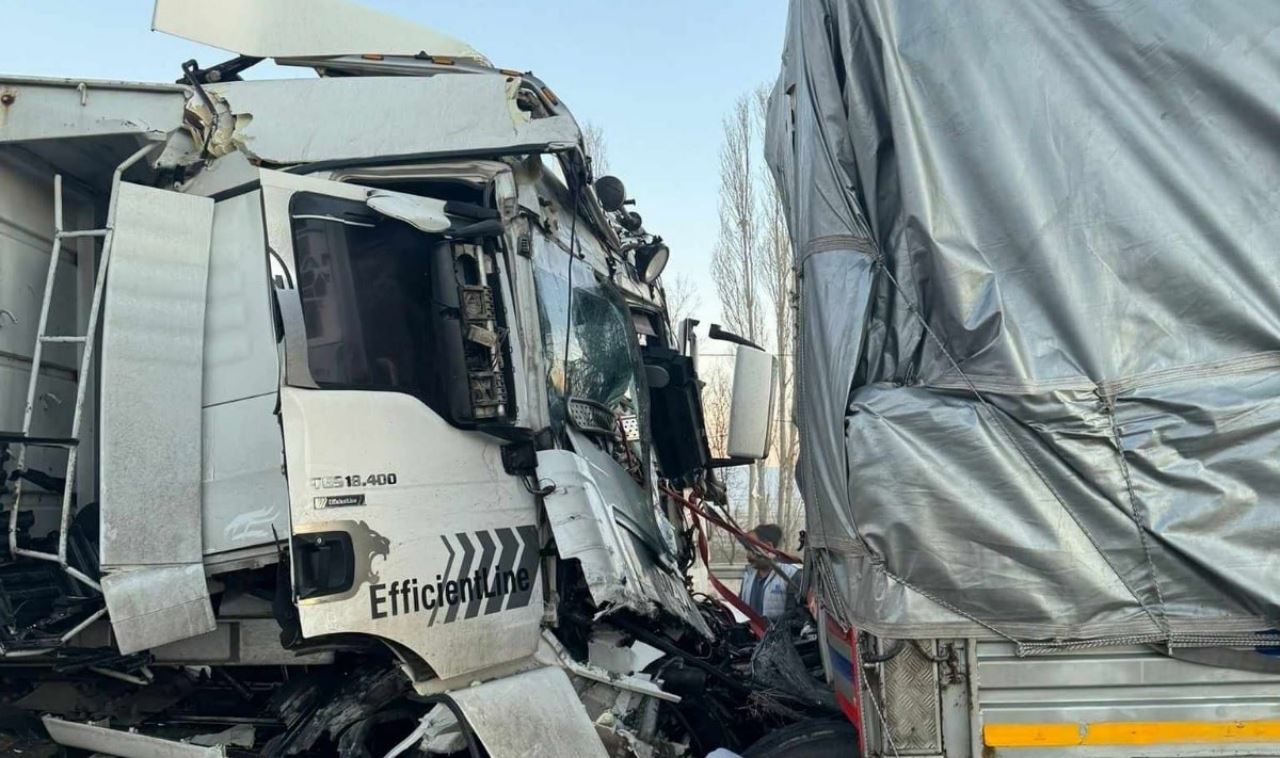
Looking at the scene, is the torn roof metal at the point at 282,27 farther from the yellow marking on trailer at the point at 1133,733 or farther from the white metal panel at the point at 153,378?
the yellow marking on trailer at the point at 1133,733

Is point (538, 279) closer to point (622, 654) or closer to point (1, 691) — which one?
point (622, 654)

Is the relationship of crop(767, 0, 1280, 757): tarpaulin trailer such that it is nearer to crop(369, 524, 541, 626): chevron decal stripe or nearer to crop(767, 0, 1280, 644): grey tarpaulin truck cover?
crop(767, 0, 1280, 644): grey tarpaulin truck cover

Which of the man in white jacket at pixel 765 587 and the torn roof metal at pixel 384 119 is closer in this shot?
the torn roof metal at pixel 384 119

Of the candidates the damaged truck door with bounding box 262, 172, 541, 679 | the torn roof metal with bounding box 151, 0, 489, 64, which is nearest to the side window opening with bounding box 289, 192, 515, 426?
the damaged truck door with bounding box 262, 172, 541, 679

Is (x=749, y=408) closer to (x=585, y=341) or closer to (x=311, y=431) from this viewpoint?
(x=585, y=341)

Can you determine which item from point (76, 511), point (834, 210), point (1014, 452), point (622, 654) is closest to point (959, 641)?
point (1014, 452)

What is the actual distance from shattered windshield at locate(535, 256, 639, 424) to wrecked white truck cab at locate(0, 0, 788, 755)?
0.08 feet

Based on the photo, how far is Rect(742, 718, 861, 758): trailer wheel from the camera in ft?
9.46

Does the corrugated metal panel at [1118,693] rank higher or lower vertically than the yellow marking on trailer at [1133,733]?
higher

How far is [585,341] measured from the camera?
145 inches

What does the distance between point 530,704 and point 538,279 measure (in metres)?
1.50

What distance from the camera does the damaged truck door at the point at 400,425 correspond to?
8.82ft

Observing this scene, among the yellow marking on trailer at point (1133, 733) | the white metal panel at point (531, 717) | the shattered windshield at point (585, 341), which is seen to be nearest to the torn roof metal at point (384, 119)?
the shattered windshield at point (585, 341)

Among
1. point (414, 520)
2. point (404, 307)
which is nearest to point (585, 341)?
point (404, 307)
